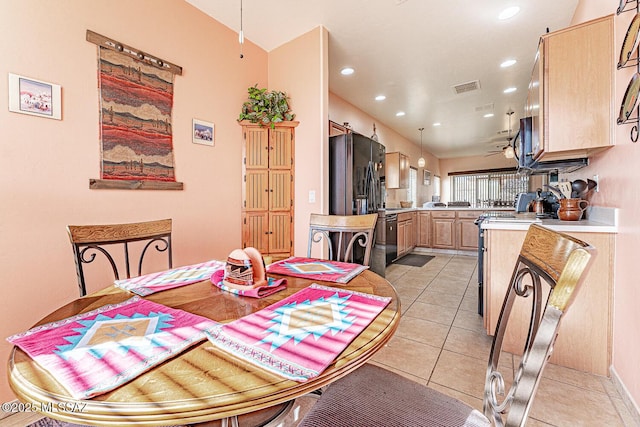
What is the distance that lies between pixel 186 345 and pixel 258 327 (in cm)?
18

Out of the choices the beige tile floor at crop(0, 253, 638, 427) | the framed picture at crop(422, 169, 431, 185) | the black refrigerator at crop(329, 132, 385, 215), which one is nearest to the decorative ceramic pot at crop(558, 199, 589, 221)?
the beige tile floor at crop(0, 253, 638, 427)

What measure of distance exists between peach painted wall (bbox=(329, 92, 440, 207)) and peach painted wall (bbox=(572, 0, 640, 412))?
3114mm

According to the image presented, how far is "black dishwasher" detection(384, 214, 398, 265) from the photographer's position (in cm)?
445

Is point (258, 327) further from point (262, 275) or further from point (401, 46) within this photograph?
point (401, 46)

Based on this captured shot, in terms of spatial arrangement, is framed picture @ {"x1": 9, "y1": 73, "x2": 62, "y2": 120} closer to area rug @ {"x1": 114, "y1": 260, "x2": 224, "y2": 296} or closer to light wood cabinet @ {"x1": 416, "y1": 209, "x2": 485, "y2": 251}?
area rug @ {"x1": 114, "y1": 260, "x2": 224, "y2": 296}

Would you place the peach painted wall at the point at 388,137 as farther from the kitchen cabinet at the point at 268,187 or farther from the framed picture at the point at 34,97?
the framed picture at the point at 34,97

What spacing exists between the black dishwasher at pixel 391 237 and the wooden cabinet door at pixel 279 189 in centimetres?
202

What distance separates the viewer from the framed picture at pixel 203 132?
2.52m

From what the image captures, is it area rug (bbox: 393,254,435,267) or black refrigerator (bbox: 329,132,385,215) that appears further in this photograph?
area rug (bbox: 393,254,435,267)

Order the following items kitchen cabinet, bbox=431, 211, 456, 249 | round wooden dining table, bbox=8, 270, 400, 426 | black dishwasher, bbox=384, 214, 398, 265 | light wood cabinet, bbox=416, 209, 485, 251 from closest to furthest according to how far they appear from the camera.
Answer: round wooden dining table, bbox=8, 270, 400, 426, black dishwasher, bbox=384, 214, 398, 265, light wood cabinet, bbox=416, 209, 485, 251, kitchen cabinet, bbox=431, 211, 456, 249

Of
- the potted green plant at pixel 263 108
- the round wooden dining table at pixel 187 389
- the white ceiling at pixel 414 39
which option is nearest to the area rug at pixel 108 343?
the round wooden dining table at pixel 187 389

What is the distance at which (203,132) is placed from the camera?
2588 millimetres

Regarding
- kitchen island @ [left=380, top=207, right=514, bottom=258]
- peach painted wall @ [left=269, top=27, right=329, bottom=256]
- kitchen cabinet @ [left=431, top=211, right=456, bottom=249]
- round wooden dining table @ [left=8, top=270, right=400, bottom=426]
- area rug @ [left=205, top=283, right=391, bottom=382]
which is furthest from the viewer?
kitchen cabinet @ [left=431, top=211, right=456, bottom=249]

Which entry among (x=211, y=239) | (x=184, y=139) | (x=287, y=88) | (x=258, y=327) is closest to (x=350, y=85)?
(x=287, y=88)
